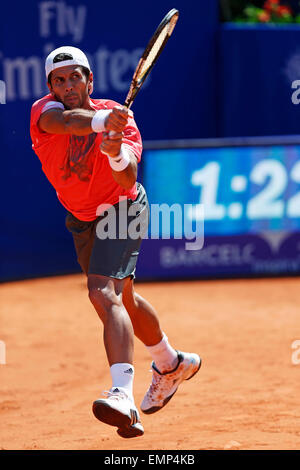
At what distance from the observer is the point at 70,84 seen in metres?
4.20

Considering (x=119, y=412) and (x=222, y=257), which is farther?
(x=222, y=257)

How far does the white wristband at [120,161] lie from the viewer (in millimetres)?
3953

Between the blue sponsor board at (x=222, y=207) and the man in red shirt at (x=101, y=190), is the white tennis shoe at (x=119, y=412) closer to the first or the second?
the man in red shirt at (x=101, y=190)

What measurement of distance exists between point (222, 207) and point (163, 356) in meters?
4.36

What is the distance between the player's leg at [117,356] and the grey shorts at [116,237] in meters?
0.06

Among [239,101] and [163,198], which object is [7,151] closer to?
[163,198]

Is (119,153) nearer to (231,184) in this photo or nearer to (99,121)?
(99,121)

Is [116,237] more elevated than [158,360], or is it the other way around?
[116,237]

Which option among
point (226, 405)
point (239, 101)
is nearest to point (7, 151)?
point (239, 101)

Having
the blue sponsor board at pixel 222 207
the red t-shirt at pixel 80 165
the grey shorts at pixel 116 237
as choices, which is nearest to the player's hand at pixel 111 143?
the red t-shirt at pixel 80 165

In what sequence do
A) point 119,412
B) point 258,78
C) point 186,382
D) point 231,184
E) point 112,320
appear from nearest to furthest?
point 119,412 → point 112,320 → point 186,382 → point 231,184 → point 258,78

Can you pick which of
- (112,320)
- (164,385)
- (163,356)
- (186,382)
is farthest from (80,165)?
(186,382)

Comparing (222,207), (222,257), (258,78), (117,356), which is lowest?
(222,257)

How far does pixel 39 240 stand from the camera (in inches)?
377
